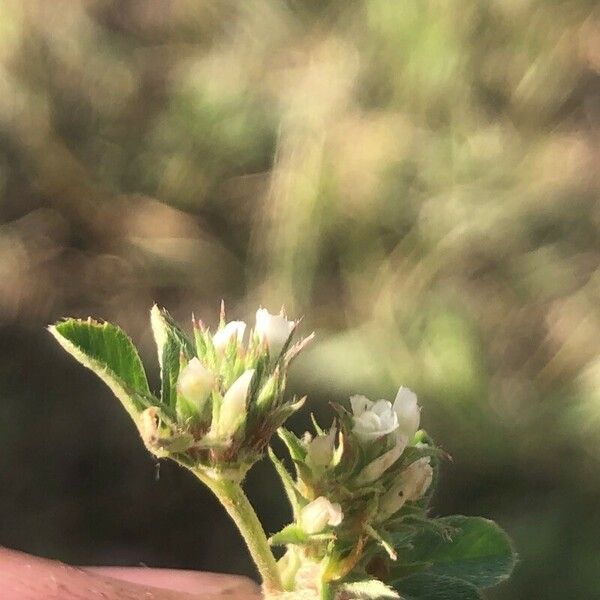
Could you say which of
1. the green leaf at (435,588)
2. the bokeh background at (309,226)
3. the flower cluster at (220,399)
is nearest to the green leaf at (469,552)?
the green leaf at (435,588)

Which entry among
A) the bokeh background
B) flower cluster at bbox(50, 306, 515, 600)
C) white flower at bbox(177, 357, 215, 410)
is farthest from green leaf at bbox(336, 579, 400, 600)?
the bokeh background

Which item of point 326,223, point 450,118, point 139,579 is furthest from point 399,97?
point 139,579

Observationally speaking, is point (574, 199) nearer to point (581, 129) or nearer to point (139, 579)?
point (581, 129)

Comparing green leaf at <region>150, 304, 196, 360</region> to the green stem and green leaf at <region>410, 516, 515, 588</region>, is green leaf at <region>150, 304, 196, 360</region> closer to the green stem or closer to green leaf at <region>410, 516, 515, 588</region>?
the green stem

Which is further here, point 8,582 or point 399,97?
point 399,97

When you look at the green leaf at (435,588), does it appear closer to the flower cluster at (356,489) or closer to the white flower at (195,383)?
the flower cluster at (356,489)

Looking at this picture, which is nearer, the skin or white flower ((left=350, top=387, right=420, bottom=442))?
white flower ((left=350, top=387, right=420, bottom=442))
